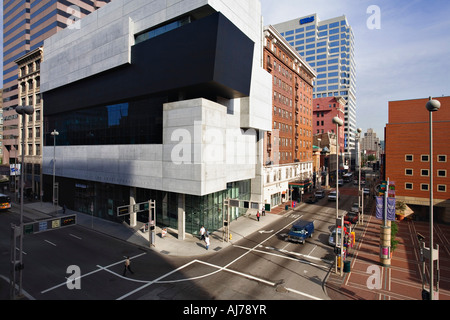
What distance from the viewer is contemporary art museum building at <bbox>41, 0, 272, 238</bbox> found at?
2516 centimetres

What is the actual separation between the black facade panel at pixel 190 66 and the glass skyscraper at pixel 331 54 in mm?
123799

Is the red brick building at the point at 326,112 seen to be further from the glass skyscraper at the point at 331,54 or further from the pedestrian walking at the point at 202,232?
the pedestrian walking at the point at 202,232

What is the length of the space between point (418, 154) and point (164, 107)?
3728 cm

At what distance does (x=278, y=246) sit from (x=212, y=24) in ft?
75.7

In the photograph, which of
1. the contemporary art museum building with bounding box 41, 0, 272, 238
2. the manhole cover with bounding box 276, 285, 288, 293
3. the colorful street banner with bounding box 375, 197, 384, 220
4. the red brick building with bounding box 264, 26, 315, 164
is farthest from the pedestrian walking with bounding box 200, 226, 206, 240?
the red brick building with bounding box 264, 26, 315, 164

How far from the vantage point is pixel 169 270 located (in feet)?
65.0

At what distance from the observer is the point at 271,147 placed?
43875 millimetres

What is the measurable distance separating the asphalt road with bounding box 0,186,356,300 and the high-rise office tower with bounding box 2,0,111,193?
3318 cm

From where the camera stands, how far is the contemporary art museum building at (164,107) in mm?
25156

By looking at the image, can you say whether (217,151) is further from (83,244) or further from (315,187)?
(315,187)

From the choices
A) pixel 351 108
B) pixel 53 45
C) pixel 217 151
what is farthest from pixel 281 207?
pixel 351 108
